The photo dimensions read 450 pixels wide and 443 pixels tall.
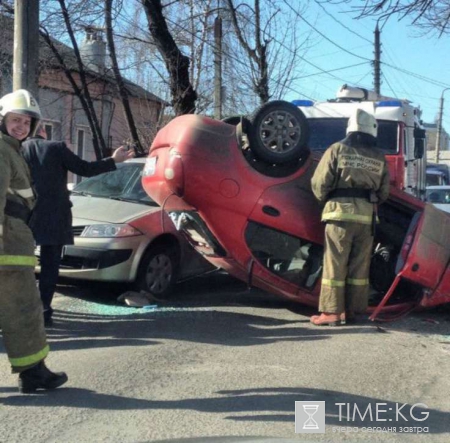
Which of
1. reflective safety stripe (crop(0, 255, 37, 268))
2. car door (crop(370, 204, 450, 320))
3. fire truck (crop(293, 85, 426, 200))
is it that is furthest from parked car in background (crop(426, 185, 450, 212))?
reflective safety stripe (crop(0, 255, 37, 268))

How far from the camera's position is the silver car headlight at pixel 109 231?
22.7 feet

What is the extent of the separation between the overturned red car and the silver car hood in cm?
98

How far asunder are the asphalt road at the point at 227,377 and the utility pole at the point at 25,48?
265cm

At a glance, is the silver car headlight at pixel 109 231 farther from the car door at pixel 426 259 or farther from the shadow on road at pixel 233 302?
the car door at pixel 426 259

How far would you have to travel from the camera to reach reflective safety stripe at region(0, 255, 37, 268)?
400cm

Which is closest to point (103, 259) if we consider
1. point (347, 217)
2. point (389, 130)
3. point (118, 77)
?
point (347, 217)

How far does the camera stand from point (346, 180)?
19.4ft

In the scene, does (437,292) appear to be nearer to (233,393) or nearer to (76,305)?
(233,393)

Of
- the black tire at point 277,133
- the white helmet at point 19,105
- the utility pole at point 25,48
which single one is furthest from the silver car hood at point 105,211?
the white helmet at point 19,105

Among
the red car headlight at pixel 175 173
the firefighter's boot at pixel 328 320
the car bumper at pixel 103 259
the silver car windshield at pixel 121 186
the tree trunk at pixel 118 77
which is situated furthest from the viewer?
the tree trunk at pixel 118 77

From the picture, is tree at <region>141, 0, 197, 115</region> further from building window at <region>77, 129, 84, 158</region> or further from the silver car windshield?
building window at <region>77, 129, 84, 158</region>

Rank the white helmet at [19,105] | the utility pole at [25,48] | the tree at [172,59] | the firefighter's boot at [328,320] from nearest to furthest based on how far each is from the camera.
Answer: the white helmet at [19,105]
the firefighter's boot at [328,320]
the utility pole at [25,48]
the tree at [172,59]

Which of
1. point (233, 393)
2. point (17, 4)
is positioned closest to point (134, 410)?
point (233, 393)

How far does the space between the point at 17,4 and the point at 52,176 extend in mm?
2893
